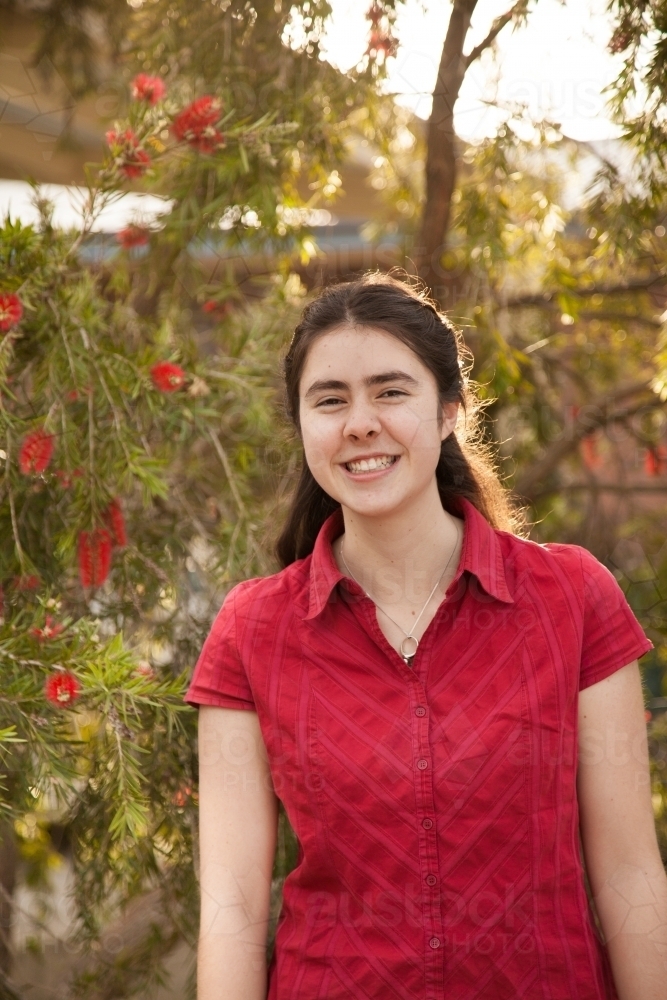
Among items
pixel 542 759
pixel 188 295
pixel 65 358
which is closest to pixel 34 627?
pixel 65 358

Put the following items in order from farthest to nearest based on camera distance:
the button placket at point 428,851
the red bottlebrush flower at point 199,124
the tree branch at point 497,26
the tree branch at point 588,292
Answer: the tree branch at point 588,292, the tree branch at point 497,26, the red bottlebrush flower at point 199,124, the button placket at point 428,851

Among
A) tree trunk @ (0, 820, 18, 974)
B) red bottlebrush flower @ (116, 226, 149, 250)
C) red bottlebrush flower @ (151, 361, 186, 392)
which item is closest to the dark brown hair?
red bottlebrush flower @ (151, 361, 186, 392)

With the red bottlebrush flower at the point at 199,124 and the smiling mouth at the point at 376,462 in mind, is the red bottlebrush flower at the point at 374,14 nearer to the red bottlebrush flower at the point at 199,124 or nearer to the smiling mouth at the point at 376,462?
the red bottlebrush flower at the point at 199,124

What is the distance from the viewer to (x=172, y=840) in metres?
2.07

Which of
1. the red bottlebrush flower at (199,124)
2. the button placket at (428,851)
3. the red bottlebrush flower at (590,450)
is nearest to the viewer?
the button placket at (428,851)

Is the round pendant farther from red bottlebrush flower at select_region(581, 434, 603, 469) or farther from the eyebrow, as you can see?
red bottlebrush flower at select_region(581, 434, 603, 469)

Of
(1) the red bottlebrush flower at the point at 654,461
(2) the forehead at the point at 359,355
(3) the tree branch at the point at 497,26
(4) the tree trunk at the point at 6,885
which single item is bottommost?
(4) the tree trunk at the point at 6,885

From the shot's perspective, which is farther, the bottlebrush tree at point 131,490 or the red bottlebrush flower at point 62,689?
the bottlebrush tree at point 131,490

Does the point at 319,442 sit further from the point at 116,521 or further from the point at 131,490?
the point at 131,490

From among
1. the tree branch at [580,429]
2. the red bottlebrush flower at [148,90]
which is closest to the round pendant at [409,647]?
the red bottlebrush flower at [148,90]

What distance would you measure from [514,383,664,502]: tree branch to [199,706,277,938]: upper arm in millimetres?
1450

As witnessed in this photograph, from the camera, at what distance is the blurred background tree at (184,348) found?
→ 188cm

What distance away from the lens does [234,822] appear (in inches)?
63.2

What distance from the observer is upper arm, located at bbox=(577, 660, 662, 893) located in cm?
153
